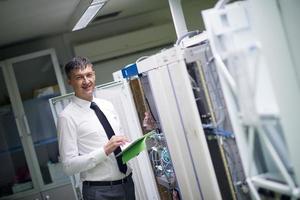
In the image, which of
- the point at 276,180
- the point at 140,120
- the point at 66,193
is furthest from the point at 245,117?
the point at 66,193

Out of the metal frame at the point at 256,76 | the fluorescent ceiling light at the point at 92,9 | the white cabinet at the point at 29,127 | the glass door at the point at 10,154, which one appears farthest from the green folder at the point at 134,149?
the glass door at the point at 10,154

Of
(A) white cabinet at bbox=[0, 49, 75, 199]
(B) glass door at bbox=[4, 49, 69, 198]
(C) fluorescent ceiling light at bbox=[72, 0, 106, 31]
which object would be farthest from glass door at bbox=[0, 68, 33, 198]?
(C) fluorescent ceiling light at bbox=[72, 0, 106, 31]

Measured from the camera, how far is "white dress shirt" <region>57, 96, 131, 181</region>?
97.9 inches

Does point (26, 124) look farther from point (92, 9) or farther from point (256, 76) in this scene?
point (256, 76)

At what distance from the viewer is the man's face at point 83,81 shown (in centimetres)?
257

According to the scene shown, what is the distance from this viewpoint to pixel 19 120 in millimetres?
5043

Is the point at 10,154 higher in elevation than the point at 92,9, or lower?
lower

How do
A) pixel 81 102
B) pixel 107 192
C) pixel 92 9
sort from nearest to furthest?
pixel 107 192 < pixel 81 102 < pixel 92 9

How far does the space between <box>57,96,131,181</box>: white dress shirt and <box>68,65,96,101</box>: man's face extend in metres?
0.08

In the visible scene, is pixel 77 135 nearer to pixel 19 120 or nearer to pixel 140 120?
pixel 140 120

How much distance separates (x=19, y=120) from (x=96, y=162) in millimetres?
A: 2927

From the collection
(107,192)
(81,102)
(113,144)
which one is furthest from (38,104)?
(113,144)

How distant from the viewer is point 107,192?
2576 millimetres

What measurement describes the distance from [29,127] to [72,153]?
286 centimetres
